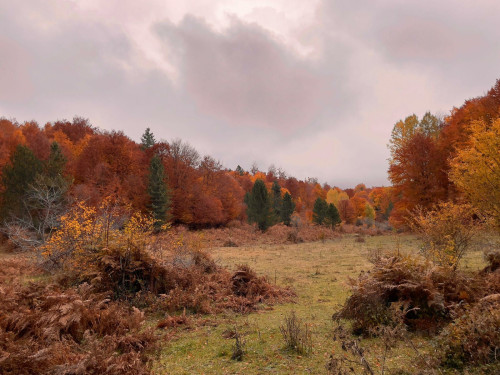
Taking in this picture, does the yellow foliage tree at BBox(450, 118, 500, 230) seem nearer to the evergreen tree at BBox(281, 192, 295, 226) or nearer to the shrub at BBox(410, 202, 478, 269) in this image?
the shrub at BBox(410, 202, 478, 269)

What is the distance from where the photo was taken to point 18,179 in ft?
91.1

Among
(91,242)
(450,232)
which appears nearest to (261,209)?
(450,232)

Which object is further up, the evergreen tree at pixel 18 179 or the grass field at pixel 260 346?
the evergreen tree at pixel 18 179

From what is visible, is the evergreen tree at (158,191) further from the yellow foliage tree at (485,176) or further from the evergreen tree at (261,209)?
the yellow foliage tree at (485,176)

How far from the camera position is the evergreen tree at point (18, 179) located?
90.1 ft

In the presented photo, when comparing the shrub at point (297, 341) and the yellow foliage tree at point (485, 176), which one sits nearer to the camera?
the shrub at point (297, 341)

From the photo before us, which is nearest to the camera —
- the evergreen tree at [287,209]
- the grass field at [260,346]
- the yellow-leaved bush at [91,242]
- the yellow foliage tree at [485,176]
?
the grass field at [260,346]

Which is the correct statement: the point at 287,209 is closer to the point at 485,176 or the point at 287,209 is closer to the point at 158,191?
the point at 158,191

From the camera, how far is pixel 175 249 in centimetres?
1108

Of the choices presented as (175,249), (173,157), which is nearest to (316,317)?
(175,249)

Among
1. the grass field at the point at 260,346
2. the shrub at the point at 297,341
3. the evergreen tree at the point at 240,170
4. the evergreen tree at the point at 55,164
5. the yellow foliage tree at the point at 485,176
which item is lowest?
the grass field at the point at 260,346

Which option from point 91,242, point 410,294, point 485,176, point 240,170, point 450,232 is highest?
point 240,170

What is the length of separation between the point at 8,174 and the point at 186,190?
19939 millimetres

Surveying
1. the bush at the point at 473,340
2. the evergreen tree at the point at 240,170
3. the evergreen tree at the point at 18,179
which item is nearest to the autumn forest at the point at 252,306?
the bush at the point at 473,340
